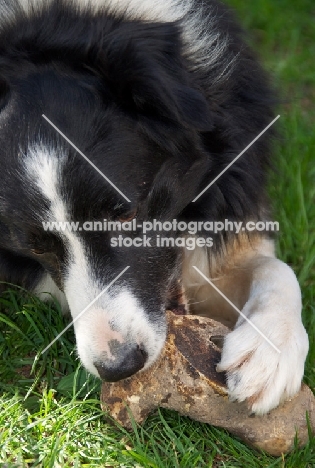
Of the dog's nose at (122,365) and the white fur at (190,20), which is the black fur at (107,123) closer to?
the white fur at (190,20)

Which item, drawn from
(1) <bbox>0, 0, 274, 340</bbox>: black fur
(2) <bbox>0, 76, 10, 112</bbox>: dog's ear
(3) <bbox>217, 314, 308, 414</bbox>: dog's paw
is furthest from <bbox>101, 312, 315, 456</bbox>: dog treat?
(2) <bbox>0, 76, 10, 112</bbox>: dog's ear

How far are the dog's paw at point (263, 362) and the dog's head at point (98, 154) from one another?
A: 11.8 inches

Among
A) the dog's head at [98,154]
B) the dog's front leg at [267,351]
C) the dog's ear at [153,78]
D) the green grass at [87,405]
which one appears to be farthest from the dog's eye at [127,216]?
the green grass at [87,405]

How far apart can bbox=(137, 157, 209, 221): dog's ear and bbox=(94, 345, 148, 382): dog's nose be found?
549 millimetres

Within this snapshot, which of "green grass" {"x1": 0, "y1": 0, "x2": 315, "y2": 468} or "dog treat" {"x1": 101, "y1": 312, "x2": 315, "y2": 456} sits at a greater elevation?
"dog treat" {"x1": 101, "y1": 312, "x2": 315, "y2": 456}

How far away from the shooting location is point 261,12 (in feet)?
20.0

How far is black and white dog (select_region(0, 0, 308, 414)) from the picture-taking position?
8.88 feet

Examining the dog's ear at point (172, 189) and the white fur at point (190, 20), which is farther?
the white fur at point (190, 20)

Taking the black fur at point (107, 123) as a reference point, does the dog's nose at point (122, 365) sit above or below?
below

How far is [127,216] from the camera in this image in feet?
9.18

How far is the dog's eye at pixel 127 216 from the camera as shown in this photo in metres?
2.78

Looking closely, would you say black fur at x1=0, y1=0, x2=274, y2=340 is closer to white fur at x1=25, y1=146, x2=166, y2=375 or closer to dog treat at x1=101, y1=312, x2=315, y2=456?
white fur at x1=25, y1=146, x2=166, y2=375

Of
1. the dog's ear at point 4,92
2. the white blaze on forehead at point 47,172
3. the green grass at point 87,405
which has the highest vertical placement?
the dog's ear at point 4,92

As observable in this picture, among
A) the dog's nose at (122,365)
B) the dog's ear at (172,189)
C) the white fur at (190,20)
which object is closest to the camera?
the dog's nose at (122,365)
